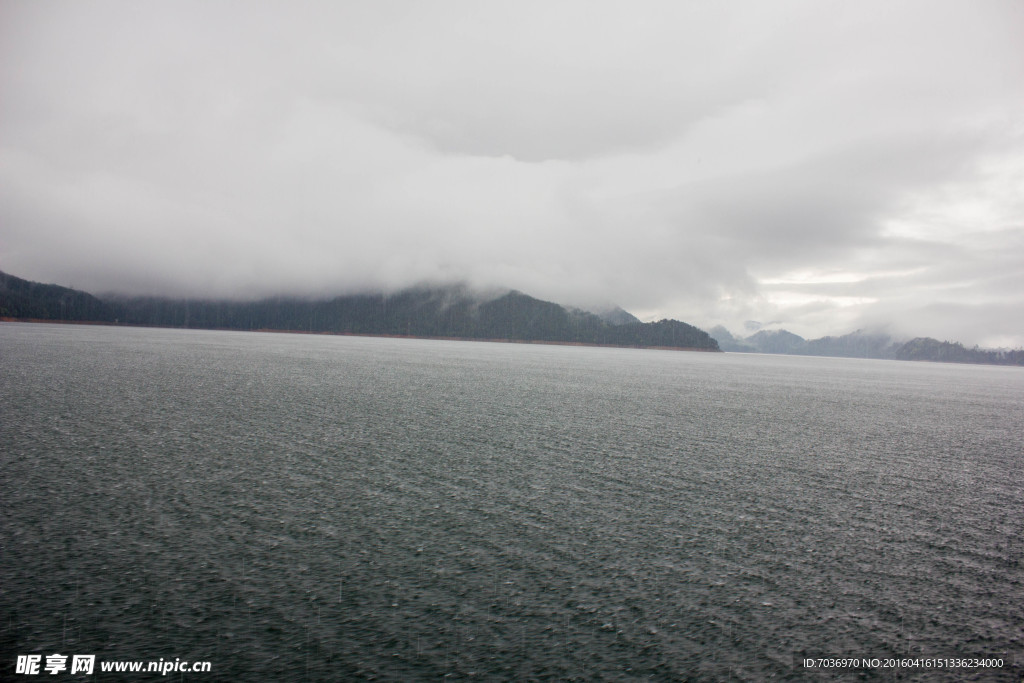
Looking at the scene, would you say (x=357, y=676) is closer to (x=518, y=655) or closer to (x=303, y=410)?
(x=518, y=655)

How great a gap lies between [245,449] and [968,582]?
63.4 ft

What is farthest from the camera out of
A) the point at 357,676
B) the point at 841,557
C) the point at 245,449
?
the point at 245,449

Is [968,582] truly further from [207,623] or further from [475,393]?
[475,393]

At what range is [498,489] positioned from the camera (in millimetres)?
13969

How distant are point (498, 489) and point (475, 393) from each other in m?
25.5

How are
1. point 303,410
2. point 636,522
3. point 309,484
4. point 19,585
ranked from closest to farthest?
1. point 19,585
2. point 636,522
3. point 309,484
4. point 303,410

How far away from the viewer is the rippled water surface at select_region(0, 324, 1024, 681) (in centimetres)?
677

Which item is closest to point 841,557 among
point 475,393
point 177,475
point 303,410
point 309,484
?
point 309,484

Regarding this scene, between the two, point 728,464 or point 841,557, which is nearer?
point 841,557

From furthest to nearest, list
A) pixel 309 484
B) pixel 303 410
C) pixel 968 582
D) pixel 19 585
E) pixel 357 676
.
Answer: pixel 303 410 → pixel 309 484 → pixel 968 582 → pixel 19 585 → pixel 357 676

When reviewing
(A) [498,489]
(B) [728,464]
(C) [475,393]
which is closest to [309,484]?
(A) [498,489]

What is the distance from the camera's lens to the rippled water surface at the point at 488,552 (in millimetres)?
6766

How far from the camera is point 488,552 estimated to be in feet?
31.9

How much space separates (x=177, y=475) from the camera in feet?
45.4
